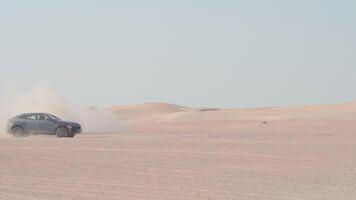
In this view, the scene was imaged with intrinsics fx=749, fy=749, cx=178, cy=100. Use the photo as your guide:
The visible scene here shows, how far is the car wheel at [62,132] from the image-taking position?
35.2 meters

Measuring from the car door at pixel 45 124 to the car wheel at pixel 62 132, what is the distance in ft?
1.04

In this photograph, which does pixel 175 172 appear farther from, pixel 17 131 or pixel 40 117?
pixel 17 131

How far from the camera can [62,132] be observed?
116ft

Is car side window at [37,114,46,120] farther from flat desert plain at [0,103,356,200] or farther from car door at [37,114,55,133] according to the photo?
flat desert plain at [0,103,356,200]

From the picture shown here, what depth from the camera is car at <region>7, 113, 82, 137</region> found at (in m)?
35.4

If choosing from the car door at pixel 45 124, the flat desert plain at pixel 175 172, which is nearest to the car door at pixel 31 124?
the car door at pixel 45 124

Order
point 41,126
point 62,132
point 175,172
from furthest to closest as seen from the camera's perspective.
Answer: point 41,126
point 62,132
point 175,172

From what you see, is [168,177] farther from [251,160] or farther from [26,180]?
[251,160]

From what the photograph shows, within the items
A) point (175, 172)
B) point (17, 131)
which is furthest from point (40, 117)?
point (175, 172)

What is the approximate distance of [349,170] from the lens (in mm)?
18219

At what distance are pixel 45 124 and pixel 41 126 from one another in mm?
213

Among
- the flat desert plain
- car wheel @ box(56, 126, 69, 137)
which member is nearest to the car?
car wheel @ box(56, 126, 69, 137)

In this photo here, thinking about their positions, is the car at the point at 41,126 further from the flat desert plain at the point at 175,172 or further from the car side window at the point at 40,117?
the flat desert plain at the point at 175,172

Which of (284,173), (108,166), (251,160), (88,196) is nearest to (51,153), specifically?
(108,166)
